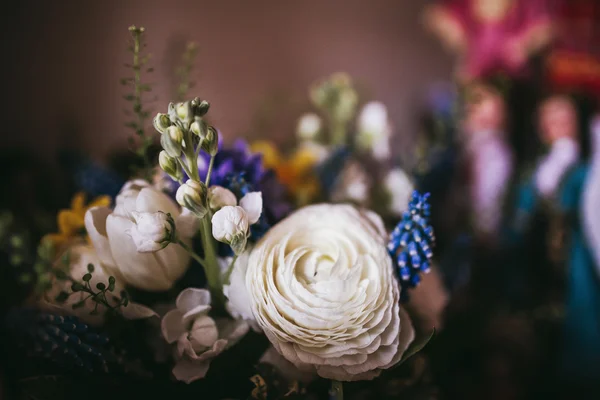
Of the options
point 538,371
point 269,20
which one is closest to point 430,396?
point 538,371

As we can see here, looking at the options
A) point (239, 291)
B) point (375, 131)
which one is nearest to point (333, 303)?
point (239, 291)

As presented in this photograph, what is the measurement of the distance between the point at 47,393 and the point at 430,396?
0.30 meters

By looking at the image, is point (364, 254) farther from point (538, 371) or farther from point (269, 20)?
point (269, 20)

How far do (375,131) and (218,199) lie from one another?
352 mm

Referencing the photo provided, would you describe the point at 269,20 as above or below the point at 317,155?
above

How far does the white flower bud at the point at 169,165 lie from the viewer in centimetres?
27

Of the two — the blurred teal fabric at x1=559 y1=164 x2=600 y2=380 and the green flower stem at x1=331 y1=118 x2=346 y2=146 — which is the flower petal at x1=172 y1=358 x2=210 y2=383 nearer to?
the green flower stem at x1=331 y1=118 x2=346 y2=146

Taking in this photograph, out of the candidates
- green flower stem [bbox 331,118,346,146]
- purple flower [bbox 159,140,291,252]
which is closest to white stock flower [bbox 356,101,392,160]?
green flower stem [bbox 331,118,346,146]

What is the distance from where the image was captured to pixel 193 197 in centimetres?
26

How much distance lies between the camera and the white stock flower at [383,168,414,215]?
0.48m

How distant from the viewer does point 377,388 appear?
372 mm

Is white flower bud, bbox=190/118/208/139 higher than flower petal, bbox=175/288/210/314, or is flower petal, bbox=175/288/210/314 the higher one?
white flower bud, bbox=190/118/208/139

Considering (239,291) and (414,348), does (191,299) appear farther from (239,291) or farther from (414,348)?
(414,348)

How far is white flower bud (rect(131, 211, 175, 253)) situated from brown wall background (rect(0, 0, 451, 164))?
28 centimetres
